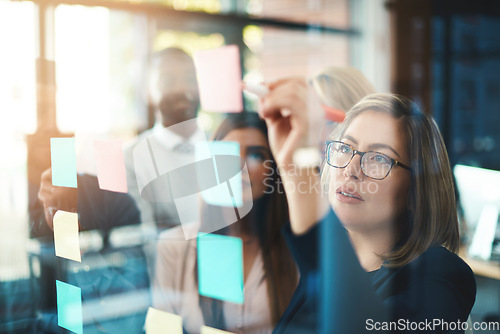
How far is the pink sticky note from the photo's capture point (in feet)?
2.64

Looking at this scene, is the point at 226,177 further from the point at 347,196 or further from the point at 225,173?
the point at 347,196

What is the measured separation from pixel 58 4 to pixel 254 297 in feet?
2.30

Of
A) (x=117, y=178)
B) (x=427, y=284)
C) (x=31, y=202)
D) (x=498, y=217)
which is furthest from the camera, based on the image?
(x=31, y=202)

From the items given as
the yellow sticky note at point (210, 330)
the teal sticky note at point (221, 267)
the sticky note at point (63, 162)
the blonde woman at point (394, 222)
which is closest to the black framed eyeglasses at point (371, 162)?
the blonde woman at point (394, 222)

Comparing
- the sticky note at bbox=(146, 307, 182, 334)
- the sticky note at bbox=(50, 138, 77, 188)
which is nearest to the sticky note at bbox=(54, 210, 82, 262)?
the sticky note at bbox=(50, 138, 77, 188)

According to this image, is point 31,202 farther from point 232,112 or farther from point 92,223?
point 232,112

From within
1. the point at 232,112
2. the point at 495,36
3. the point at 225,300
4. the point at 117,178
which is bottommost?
the point at 225,300

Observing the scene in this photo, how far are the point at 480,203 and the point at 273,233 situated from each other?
337mm

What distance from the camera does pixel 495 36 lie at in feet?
3.49

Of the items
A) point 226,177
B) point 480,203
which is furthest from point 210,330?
point 480,203

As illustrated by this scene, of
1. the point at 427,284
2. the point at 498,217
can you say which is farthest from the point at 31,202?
the point at 498,217

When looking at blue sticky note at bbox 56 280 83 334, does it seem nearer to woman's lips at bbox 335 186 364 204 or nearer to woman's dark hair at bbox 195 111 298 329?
woman's dark hair at bbox 195 111 298 329

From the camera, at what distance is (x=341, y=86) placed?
28.2 inches

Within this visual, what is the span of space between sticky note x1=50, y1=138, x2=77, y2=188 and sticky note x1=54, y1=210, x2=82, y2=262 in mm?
62
